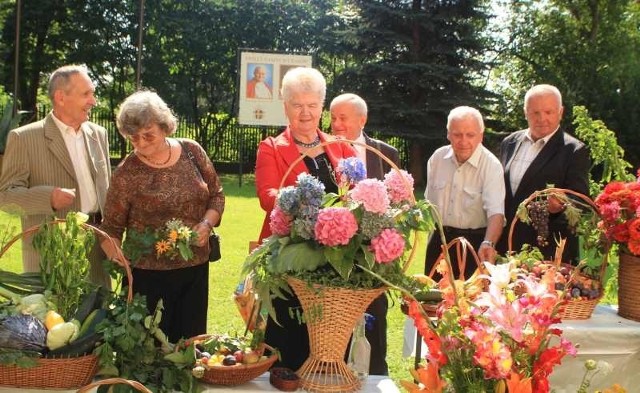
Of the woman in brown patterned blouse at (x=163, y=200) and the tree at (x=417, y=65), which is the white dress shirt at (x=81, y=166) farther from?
the tree at (x=417, y=65)

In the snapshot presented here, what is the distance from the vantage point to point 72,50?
62.2ft

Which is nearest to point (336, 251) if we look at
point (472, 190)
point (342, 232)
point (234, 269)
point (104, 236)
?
point (342, 232)

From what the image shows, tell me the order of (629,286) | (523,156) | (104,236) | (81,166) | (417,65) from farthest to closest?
(417,65)
(523,156)
(81,166)
(629,286)
(104,236)

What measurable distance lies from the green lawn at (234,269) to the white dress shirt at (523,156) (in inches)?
27.8

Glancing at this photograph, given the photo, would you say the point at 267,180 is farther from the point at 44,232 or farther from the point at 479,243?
the point at 479,243

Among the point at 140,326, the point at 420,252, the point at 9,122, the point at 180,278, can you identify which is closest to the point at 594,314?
the point at 180,278

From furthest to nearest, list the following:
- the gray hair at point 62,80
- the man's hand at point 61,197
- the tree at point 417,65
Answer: the tree at point 417,65 < the gray hair at point 62,80 < the man's hand at point 61,197

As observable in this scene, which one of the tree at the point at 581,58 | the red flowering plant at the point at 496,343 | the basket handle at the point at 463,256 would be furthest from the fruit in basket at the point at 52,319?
the tree at the point at 581,58

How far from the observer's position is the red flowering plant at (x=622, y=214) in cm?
271

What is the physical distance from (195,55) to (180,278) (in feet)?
58.3

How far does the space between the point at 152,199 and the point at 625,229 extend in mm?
1906

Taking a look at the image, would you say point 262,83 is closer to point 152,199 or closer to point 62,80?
point 62,80

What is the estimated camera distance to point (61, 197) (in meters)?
2.80

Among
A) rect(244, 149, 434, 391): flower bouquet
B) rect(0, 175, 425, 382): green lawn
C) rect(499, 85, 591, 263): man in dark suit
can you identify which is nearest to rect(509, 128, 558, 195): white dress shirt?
rect(499, 85, 591, 263): man in dark suit
